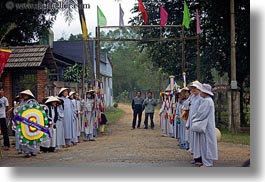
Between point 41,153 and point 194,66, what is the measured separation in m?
2.67

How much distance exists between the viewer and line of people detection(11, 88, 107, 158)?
8211 mm

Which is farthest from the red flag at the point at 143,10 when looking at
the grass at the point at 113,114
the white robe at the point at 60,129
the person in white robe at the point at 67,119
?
the white robe at the point at 60,129

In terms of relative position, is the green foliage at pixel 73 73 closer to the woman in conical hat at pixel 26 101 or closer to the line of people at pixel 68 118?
the line of people at pixel 68 118

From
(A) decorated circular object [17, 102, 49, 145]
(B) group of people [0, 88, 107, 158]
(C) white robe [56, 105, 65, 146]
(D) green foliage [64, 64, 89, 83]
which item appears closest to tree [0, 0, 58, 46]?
(D) green foliage [64, 64, 89, 83]

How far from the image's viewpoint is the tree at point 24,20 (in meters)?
7.79

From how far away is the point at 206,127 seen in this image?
23.4ft

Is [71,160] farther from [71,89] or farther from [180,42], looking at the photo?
[180,42]

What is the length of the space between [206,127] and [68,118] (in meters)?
3.00

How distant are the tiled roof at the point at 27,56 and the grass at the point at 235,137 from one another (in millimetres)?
3042

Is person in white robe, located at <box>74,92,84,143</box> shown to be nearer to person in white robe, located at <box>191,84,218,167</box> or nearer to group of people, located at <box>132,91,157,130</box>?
group of people, located at <box>132,91,157,130</box>

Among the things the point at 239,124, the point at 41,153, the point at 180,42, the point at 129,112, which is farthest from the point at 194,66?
the point at 41,153

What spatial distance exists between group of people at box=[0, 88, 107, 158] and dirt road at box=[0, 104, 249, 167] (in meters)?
0.21

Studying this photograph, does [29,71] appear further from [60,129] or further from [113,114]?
[113,114]

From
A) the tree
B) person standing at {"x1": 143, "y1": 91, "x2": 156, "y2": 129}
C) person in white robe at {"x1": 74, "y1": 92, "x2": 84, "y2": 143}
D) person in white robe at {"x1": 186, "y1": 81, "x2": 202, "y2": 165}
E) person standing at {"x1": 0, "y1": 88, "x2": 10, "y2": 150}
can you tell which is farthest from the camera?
person standing at {"x1": 143, "y1": 91, "x2": 156, "y2": 129}
